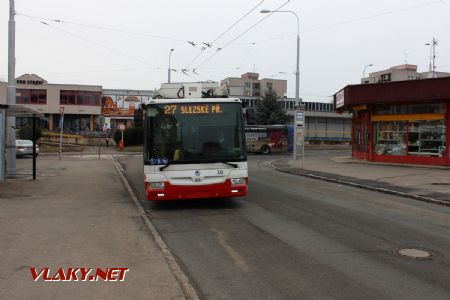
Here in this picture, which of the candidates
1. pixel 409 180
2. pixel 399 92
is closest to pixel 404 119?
pixel 399 92

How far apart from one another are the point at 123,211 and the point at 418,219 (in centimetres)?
646

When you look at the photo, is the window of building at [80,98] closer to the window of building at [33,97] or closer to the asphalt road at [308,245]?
the window of building at [33,97]

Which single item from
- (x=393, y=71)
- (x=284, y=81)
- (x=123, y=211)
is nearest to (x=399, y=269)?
(x=123, y=211)

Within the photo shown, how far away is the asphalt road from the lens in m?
5.55

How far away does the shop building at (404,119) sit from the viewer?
24000mm

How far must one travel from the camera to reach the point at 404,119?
26.0m

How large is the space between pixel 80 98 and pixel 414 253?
73.4m

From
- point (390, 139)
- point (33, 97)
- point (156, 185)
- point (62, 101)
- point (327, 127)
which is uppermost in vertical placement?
point (33, 97)

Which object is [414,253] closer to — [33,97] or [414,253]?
[414,253]

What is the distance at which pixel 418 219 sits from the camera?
1016 cm

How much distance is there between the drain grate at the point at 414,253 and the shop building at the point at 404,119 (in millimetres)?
18019

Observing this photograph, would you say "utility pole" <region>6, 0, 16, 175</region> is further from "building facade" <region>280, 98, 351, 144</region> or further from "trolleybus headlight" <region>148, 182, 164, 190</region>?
"building facade" <region>280, 98, 351, 144</region>

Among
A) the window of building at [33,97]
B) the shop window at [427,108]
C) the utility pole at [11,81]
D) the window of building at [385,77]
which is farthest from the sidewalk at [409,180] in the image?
the window of building at [385,77]

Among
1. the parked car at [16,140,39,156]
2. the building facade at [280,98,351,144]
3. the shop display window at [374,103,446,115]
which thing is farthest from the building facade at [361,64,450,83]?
the parked car at [16,140,39,156]
